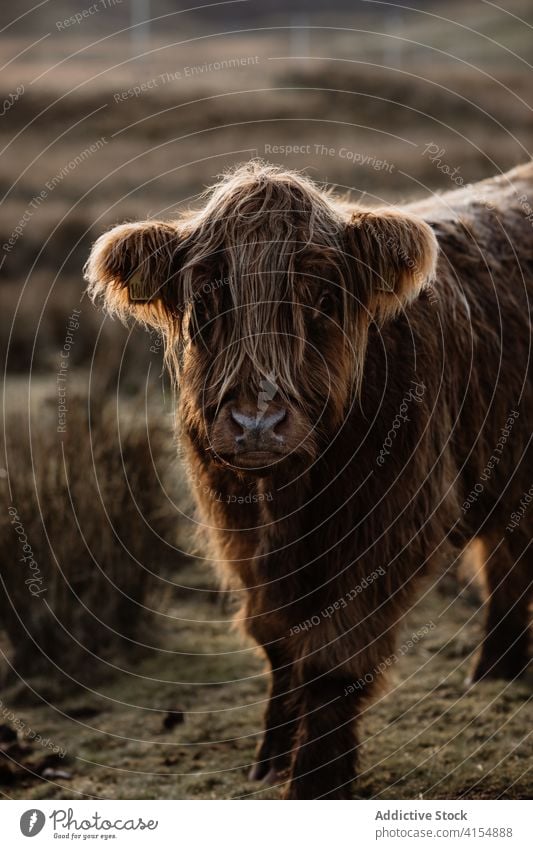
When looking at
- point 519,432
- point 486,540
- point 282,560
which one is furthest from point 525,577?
point 282,560

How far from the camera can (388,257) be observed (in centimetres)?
341

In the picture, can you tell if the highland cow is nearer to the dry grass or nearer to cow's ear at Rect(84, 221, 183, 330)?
cow's ear at Rect(84, 221, 183, 330)

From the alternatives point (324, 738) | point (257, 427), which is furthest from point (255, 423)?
point (324, 738)

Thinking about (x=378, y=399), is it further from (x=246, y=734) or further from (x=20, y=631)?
(x=20, y=631)

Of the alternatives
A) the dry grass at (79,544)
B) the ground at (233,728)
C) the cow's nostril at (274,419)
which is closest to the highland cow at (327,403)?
the cow's nostril at (274,419)

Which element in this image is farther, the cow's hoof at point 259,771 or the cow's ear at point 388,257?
the cow's hoof at point 259,771

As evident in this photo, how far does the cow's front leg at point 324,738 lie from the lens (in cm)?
375

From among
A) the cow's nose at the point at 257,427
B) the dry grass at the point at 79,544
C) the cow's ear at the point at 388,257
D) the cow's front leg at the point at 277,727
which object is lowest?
the cow's front leg at the point at 277,727

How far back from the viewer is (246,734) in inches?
189

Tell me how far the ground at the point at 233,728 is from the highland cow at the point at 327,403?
1.43 feet

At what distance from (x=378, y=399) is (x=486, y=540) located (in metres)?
1.56
